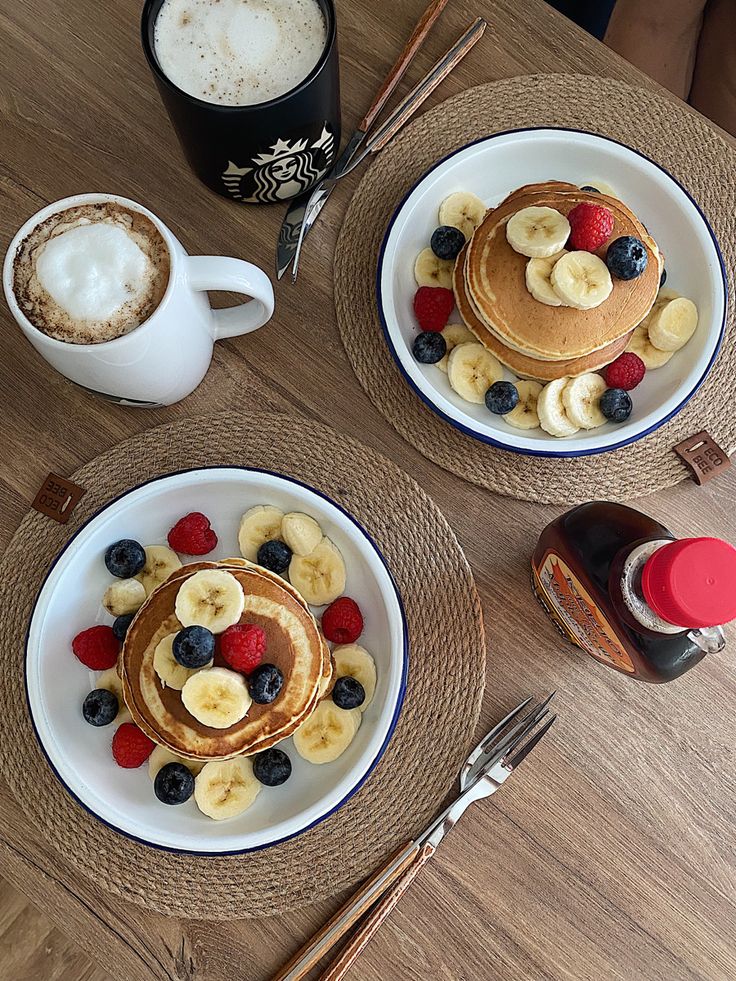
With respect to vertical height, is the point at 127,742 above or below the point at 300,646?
below

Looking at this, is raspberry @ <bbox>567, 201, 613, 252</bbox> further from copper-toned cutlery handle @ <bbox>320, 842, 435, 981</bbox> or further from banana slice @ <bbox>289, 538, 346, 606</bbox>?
copper-toned cutlery handle @ <bbox>320, 842, 435, 981</bbox>

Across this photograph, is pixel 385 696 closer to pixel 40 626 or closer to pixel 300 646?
pixel 300 646

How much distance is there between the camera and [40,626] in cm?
97

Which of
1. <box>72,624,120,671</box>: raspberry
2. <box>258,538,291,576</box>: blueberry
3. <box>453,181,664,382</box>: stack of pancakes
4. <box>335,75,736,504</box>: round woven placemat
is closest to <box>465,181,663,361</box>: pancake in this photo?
<box>453,181,664,382</box>: stack of pancakes

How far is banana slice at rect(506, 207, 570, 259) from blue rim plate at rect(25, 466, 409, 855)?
0.38 m

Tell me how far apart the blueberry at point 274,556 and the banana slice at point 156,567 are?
117mm

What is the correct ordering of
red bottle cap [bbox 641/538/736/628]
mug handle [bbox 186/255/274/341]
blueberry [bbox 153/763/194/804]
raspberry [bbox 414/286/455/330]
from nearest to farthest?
1. red bottle cap [bbox 641/538/736/628]
2. mug handle [bbox 186/255/274/341]
3. blueberry [bbox 153/763/194/804]
4. raspberry [bbox 414/286/455/330]

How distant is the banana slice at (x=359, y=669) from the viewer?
1.02 metres

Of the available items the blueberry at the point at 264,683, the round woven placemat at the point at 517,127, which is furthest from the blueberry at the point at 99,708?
the round woven placemat at the point at 517,127

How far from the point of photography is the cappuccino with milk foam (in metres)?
0.82

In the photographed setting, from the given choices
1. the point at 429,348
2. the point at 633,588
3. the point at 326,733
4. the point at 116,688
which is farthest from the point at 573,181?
the point at 116,688

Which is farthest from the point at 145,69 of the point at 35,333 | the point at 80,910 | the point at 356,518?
the point at 80,910

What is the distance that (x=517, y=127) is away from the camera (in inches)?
43.9

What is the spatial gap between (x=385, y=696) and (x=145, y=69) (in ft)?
2.97
